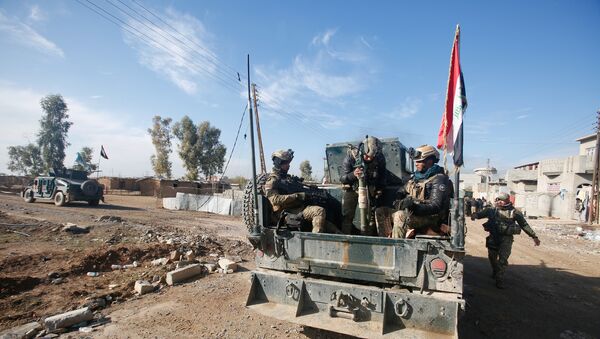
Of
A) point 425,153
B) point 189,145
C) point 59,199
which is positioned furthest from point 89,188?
point 189,145

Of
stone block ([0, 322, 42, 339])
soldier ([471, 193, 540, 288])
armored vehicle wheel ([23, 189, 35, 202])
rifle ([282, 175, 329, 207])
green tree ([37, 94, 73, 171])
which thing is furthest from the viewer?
green tree ([37, 94, 73, 171])

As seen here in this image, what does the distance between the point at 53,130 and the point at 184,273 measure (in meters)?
46.6

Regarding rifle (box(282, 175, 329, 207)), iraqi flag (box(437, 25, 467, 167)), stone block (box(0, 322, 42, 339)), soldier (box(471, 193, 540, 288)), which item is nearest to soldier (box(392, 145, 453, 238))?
iraqi flag (box(437, 25, 467, 167))

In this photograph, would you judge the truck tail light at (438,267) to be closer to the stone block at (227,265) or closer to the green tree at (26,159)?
the stone block at (227,265)

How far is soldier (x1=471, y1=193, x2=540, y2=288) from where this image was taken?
610cm

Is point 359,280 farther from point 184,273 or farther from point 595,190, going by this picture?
point 595,190

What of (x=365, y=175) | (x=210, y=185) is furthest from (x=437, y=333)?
(x=210, y=185)

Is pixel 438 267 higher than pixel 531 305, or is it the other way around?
pixel 438 267

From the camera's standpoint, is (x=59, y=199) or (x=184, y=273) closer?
(x=184, y=273)

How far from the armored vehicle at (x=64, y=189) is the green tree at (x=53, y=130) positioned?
27.6 m

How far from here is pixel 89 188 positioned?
17.2 metres

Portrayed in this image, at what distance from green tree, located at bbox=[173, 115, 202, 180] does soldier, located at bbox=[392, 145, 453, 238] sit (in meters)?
40.7

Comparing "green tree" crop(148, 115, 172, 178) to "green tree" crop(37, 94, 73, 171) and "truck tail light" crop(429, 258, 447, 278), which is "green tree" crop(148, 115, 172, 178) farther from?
"truck tail light" crop(429, 258, 447, 278)

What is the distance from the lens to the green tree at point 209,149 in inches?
1657
